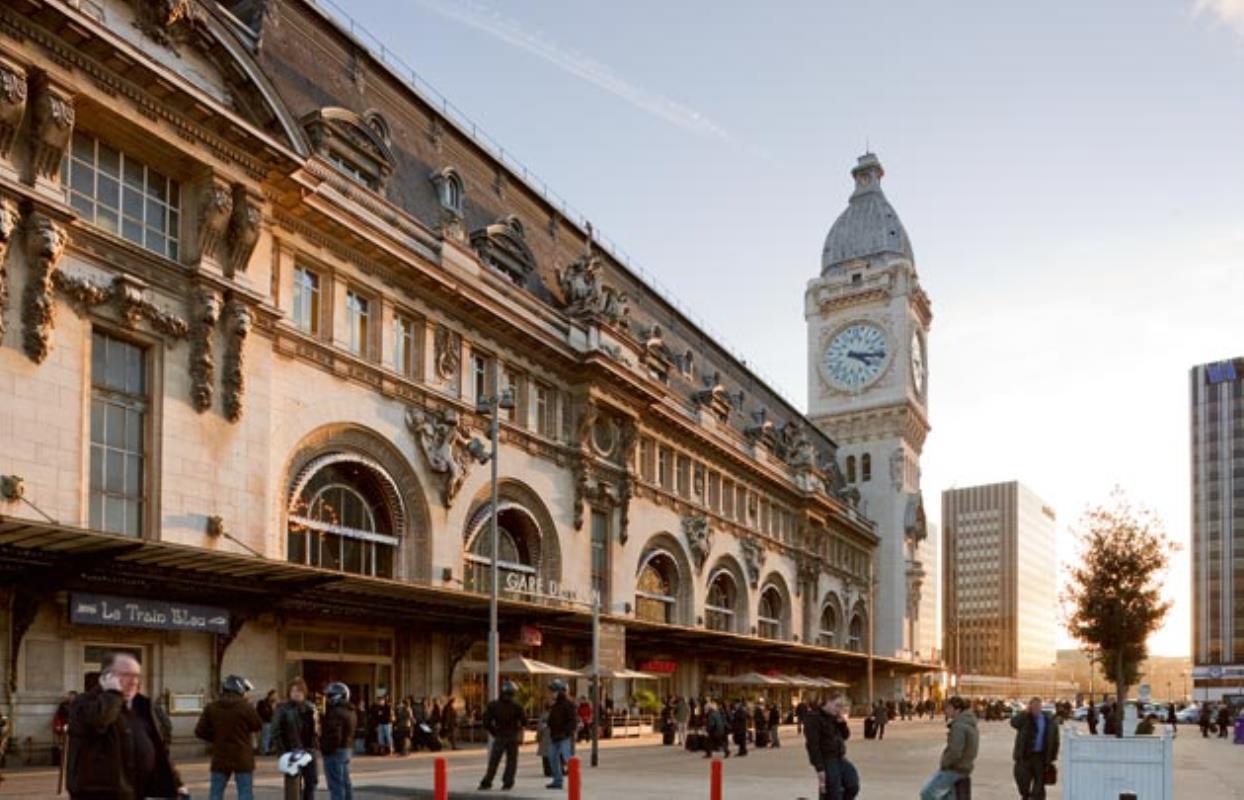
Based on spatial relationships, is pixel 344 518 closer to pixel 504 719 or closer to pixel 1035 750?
pixel 504 719

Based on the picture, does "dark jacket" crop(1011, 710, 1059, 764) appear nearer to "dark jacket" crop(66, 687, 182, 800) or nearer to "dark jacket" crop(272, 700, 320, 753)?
"dark jacket" crop(272, 700, 320, 753)

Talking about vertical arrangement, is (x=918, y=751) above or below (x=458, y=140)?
below

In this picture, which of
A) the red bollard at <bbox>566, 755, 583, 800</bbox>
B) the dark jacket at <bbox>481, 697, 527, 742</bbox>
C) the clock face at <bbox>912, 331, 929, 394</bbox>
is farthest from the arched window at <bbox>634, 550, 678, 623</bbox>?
the clock face at <bbox>912, 331, 929, 394</bbox>

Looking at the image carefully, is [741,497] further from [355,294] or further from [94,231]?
[94,231]

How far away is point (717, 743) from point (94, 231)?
813 inches

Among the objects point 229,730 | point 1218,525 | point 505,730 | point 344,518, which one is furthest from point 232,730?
point 1218,525

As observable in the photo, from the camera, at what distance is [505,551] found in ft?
138

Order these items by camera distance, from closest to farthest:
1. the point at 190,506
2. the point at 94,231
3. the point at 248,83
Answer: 1. the point at 94,231
2. the point at 190,506
3. the point at 248,83

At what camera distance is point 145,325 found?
26266 mm

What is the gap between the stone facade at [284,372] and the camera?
23.7 meters

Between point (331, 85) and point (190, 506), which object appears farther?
point (331, 85)

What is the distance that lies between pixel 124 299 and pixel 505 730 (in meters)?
12.7

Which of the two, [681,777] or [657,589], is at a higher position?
[657,589]

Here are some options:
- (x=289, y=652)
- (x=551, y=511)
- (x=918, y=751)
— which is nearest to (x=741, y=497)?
(x=551, y=511)
